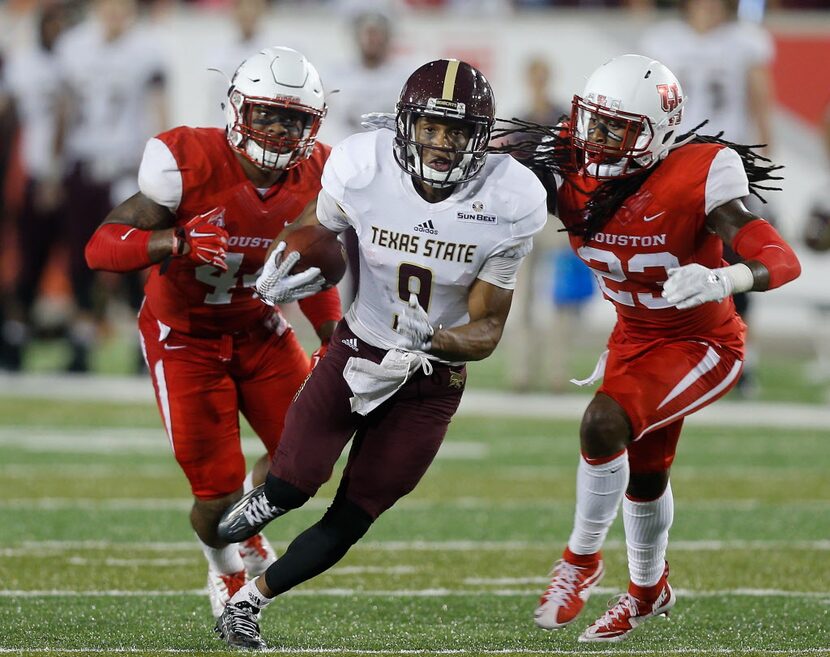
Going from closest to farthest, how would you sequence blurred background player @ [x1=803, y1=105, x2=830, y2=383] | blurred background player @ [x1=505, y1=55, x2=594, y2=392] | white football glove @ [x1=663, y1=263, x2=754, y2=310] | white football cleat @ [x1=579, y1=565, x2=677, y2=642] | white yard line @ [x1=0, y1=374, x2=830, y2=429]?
white football glove @ [x1=663, y1=263, x2=754, y2=310] → white football cleat @ [x1=579, y1=565, x2=677, y2=642] → blurred background player @ [x1=803, y1=105, x2=830, y2=383] → white yard line @ [x1=0, y1=374, x2=830, y2=429] → blurred background player @ [x1=505, y1=55, x2=594, y2=392]

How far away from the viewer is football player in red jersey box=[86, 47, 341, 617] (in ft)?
14.4

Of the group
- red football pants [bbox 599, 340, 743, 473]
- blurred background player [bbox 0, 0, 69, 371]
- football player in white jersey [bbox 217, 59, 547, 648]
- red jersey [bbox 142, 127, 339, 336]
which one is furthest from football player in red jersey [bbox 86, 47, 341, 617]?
blurred background player [bbox 0, 0, 69, 371]

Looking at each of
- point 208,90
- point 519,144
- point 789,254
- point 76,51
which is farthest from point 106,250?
point 208,90

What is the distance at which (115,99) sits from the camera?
34.2ft

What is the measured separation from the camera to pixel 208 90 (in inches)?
530

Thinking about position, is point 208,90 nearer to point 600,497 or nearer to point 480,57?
point 480,57

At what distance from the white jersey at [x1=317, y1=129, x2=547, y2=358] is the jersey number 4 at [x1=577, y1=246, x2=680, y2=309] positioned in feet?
1.27

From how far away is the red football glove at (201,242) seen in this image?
4.15m

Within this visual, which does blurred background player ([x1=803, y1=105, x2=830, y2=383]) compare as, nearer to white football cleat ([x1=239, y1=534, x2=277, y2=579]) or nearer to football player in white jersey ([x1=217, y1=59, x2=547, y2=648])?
white football cleat ([x1=239, y1=534, x2=277, y2=579])

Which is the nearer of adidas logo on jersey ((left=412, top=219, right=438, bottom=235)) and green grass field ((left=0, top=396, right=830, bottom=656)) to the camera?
adidas logo on jersey ((left=412, top=219, right=438, bottom=235))

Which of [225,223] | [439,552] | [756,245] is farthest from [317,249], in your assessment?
[439,552]

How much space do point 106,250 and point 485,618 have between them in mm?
1486

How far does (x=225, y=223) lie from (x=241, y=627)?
1155 millimetres

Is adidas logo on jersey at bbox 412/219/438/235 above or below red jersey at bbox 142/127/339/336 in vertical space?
above
